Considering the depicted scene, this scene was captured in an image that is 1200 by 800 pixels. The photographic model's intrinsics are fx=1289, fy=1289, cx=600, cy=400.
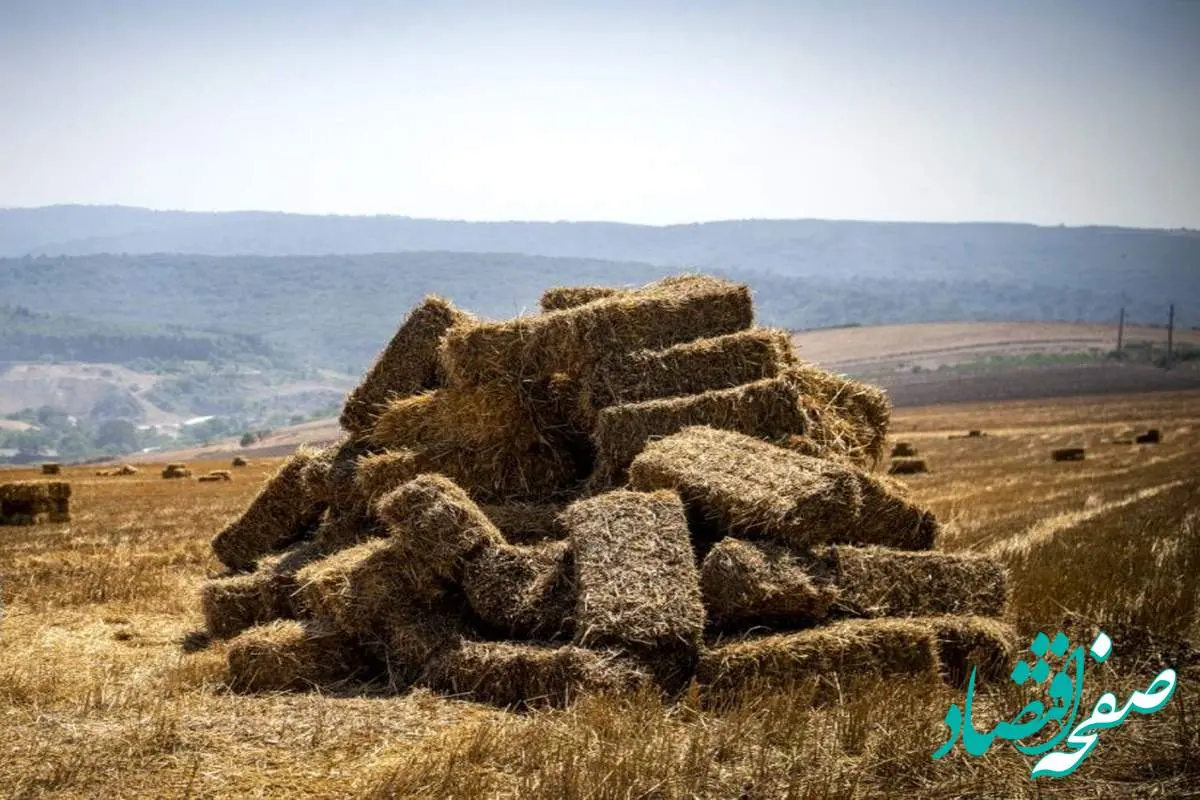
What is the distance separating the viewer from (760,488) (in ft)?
Result: 32.5

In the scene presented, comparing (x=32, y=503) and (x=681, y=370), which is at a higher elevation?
(x=681, y=370)

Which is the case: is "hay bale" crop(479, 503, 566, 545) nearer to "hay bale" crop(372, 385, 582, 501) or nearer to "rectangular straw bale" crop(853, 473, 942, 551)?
"hay bale" crop(372, 385, 582, 501)

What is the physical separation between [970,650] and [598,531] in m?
2.80

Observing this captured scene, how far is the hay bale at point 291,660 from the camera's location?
384 inches

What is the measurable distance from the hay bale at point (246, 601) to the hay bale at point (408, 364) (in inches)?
84.6

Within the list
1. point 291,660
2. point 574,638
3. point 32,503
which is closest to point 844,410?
point 574,638

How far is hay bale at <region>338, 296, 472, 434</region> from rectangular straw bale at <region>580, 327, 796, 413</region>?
2.01 metres

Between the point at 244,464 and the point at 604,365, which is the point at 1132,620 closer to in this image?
the point at 604,365

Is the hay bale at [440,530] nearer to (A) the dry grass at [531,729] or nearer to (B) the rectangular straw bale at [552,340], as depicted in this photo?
(A) the dry grass at [531,729]

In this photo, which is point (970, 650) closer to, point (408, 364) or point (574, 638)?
point (574, 638)

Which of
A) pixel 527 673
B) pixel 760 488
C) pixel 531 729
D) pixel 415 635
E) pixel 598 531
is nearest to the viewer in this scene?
pixel 531 729

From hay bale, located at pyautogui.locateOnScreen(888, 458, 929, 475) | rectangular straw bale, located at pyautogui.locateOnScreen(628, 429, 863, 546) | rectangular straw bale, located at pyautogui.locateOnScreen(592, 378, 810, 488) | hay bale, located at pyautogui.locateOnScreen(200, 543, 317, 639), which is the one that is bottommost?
hay bale, located at pyautogui.locateOnScreen(888, 458, 929, 475)

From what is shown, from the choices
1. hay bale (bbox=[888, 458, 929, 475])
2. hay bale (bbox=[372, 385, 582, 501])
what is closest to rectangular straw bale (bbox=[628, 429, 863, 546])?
hay bale (bbox=[372, 385, 582, 501])

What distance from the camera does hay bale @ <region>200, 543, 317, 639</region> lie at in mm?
11617
